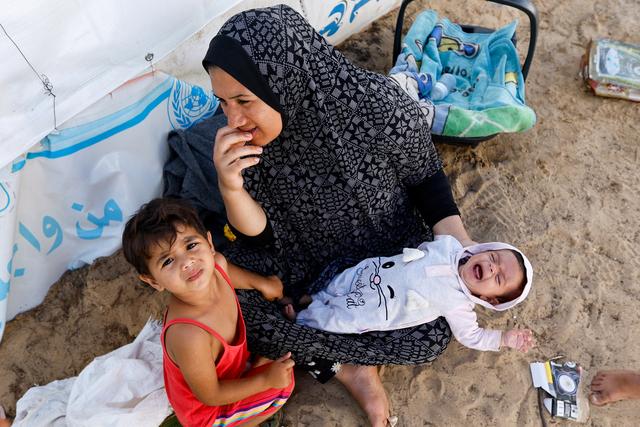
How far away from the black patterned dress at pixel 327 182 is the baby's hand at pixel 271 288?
4cm

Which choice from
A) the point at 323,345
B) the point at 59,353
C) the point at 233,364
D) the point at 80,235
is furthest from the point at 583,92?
the point at 59,353

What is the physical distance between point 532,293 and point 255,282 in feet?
4.19

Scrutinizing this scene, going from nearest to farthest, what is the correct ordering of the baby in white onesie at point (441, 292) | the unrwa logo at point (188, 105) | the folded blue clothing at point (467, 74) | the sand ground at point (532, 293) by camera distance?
1. the baby in white onesie at point (441, 292)
2. the sand ground at point (532, 293)
3. the unrwa logo at point (188, 105)
4. the folded blue clothing at point (467, 74)

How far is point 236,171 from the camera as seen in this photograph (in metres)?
1.79

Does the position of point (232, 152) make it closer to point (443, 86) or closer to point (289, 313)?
point (289, 313)

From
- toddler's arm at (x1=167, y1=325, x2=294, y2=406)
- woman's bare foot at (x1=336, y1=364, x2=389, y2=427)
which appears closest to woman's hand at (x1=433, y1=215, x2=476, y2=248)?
woman's bare foot at (x1=336, y1=364, x2=389, y2=427)

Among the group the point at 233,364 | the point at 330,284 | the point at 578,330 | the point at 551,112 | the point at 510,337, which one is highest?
the point at 233,364

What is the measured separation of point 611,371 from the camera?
227 cm

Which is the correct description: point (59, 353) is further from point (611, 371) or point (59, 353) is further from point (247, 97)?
point (611, 371)

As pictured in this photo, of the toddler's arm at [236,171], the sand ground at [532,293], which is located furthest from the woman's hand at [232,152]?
the sand ground at [532,293]

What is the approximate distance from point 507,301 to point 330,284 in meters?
0.68

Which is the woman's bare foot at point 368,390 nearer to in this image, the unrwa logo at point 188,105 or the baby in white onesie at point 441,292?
the baby in white onesie at point 441,292

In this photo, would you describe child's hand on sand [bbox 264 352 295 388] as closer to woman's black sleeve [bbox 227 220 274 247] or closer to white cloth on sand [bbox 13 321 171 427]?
white cloth on sand [bbox 13 321 171 427]

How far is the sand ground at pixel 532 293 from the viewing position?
2232 mm
